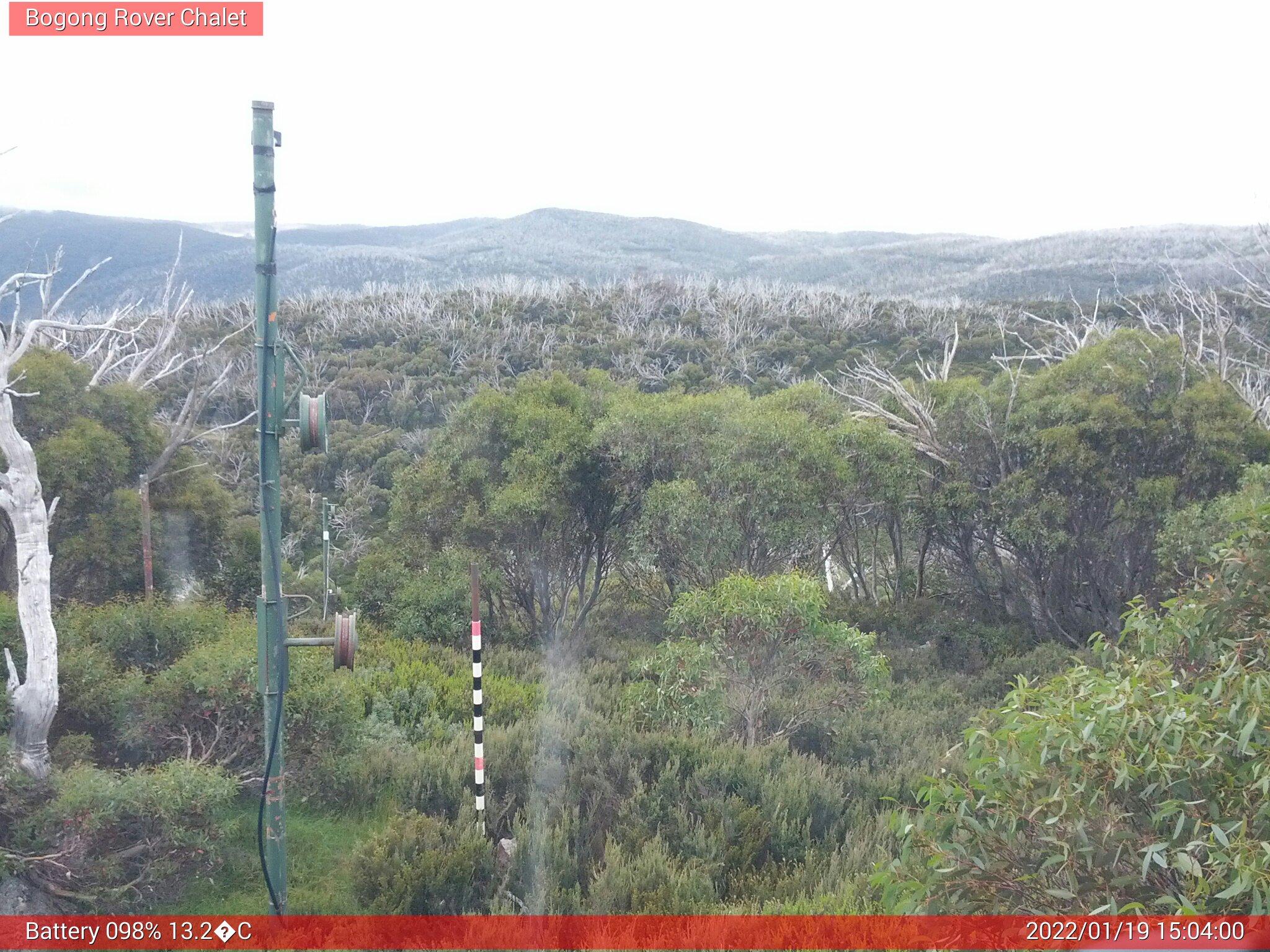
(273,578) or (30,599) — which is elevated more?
(273,578)

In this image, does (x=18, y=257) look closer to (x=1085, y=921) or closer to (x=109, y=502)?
(x=109, y=502)

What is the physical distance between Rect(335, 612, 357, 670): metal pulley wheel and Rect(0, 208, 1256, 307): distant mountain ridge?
18.6 meters

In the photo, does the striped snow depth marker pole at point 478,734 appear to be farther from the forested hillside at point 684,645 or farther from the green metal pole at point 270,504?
the green metal pole at point 270,504

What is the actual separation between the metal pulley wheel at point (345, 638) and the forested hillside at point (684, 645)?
1315 millimetres

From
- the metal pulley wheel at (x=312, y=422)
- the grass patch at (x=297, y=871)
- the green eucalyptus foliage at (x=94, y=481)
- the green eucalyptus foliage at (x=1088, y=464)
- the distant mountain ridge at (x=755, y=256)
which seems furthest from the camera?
the distant mountain ridge at (x=755, y=256)

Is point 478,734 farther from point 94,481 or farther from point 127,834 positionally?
point 94,481

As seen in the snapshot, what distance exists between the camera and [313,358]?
2011cm

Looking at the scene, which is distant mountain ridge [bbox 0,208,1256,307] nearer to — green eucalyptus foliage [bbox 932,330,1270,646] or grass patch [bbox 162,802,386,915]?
green eucalyptus foliage [bbox 932,330,1270,646]

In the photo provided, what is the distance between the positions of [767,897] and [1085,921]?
2.47 metres

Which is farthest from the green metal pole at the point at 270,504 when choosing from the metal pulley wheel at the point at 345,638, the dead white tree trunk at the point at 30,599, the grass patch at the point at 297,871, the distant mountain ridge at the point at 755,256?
the distant mountain ridge at the point at 755,256

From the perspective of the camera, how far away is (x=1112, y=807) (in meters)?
2.60

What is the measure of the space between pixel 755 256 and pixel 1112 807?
39.4m

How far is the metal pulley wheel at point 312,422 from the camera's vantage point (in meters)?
3.97

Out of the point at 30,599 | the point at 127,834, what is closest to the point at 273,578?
the point at 127,834
